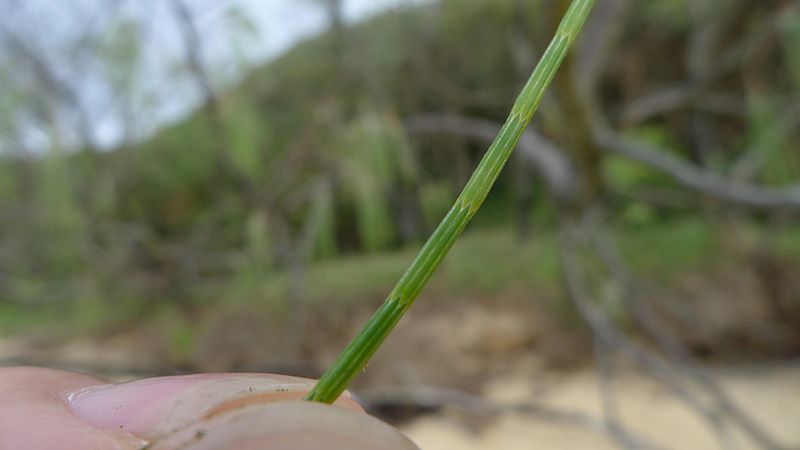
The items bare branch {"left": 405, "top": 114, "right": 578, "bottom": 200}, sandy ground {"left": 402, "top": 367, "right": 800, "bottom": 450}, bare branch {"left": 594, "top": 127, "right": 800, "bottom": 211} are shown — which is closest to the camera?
bare branch {"left": 594, "top": 127, "right": 800, "bottom": 211}

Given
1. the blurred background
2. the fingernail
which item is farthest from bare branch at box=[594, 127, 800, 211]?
the fingernail

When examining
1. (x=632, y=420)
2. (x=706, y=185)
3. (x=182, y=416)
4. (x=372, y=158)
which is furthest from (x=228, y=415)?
(x=632, y=420)

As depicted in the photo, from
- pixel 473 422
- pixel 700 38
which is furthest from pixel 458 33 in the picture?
pixel 473 422

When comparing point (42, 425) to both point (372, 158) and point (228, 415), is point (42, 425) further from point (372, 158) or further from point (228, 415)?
point (372, 158)

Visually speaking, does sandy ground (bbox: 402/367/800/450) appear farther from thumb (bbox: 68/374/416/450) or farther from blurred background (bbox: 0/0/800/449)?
thumb (bbox: 68/374/416/450)

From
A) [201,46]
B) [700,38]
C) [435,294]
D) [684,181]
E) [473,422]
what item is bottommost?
[473,422]

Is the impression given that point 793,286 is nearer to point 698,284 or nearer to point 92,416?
point 698,284

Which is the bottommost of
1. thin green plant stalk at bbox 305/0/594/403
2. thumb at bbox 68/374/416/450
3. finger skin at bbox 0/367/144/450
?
finger skin at bbox 0/367/144/450
